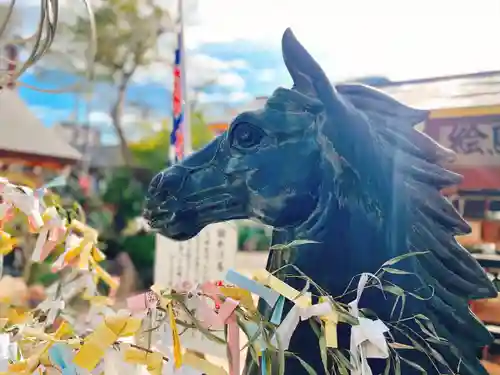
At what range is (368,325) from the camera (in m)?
0.33

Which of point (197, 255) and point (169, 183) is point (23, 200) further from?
point (197, 255)

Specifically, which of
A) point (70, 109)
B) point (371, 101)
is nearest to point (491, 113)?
point (371, 101)

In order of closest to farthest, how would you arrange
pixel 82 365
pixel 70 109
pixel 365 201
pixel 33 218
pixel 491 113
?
1. pixel 82 365
2. pixel 365 201
3. pixel 33 218
4. pixel 491 113
5. pixel 70 109

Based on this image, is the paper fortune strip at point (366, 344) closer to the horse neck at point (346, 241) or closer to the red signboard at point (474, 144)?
the horse neck at point (346, 241)

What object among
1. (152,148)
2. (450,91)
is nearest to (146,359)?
(450,91)

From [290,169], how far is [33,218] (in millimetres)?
290

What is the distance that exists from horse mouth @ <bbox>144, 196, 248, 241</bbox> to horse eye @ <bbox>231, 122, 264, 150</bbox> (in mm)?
51

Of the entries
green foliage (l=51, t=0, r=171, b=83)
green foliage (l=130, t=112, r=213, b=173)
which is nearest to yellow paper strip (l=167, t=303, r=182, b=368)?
green foliage (l=130, t=112, r=213, b=173)

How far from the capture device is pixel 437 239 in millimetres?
432

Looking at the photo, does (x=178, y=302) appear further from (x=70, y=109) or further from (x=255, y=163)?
(x=70, y=109)

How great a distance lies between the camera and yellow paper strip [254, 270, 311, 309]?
33cm

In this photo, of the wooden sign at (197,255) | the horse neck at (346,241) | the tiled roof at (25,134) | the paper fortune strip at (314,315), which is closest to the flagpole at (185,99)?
the wooden sign at (197,255)

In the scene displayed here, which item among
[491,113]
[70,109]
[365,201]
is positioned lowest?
[365,201]

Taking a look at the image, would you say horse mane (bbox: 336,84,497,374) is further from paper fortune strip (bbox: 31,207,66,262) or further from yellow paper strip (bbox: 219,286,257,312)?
paper fortune strip (bbox: 31,207,66,262)
